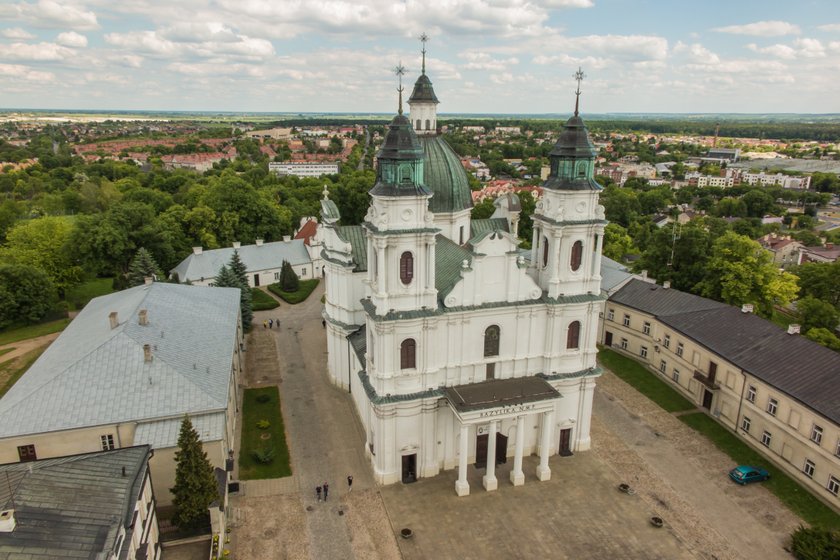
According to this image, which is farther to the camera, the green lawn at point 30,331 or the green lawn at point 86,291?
the green lawn at point 86,291

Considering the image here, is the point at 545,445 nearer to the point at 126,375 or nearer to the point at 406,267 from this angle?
the point at 406,267

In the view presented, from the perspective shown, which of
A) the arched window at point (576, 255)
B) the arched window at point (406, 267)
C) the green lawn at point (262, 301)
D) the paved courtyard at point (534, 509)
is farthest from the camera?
the green lawn at point (262, 301)

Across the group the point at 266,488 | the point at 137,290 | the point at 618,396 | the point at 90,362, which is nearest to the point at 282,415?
the point at 266,488

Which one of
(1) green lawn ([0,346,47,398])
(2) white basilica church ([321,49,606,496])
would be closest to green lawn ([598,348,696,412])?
(2) white basilica church ([321,49,606,496])

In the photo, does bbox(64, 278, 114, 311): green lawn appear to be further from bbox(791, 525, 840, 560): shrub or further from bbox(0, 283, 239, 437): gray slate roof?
bbox(791, 525, 840, 560): shrub

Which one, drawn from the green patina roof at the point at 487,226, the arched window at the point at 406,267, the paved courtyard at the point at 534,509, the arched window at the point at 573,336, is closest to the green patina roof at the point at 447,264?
the arched window at the point at 406,267

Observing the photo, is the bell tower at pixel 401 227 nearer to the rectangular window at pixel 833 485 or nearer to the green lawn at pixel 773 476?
the green lawn at pixel 773 476

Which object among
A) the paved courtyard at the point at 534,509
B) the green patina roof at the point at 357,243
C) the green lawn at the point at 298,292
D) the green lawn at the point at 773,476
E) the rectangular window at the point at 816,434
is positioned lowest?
the paved courtyard at the point at 534,509
